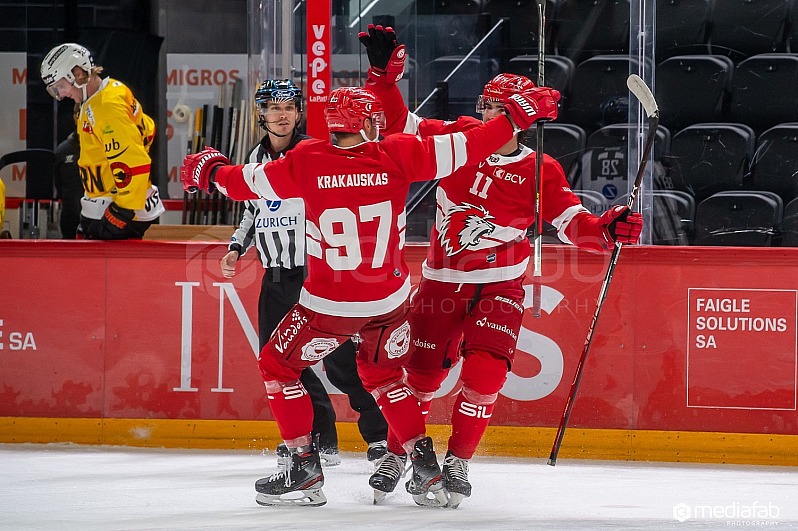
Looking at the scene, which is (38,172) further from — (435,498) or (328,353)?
(435,498)

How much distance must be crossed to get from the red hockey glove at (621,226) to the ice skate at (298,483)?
132 centimetres

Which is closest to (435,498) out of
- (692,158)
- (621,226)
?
(621,226)

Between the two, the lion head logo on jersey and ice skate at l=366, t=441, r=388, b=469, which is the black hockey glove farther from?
the lion head logo on jersey

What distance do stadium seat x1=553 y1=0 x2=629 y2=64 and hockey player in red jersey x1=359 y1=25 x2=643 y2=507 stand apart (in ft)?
5.43

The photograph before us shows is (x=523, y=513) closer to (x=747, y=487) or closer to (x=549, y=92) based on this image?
(x=747, y=487)

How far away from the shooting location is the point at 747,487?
4.09 m

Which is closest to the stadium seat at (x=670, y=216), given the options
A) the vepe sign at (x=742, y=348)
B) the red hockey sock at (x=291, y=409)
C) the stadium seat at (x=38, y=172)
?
the vepe sign at (x=742, y=348)

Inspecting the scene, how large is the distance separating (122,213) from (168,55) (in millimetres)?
3150

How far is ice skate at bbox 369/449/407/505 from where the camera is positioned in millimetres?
3621

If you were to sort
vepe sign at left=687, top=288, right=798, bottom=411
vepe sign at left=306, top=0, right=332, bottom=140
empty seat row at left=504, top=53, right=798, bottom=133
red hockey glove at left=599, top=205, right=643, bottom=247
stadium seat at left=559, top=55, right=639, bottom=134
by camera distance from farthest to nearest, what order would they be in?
empty seat row at left=504, top=53, right=798, bottom=133, stadium seat at left=559, top=55, right=639, bottom=134, vepe sign at left=306, top=0, right=332, bottom=140, vepe sign at left=687, top=288, right=798, bottom=411, red hockey glove at left=599, top=205, right=643, bottom=247

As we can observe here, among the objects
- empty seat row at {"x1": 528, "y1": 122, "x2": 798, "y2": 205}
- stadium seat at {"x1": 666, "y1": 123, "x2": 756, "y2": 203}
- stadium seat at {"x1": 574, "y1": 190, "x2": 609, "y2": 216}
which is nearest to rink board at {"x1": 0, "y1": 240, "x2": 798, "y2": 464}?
stadium seat at {"x1": 574, "y1": 190, "x2": 609, "y2": 216}

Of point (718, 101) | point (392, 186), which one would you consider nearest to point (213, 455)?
point (392, 186)

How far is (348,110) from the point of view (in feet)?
11.0

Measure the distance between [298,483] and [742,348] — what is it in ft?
7.24
